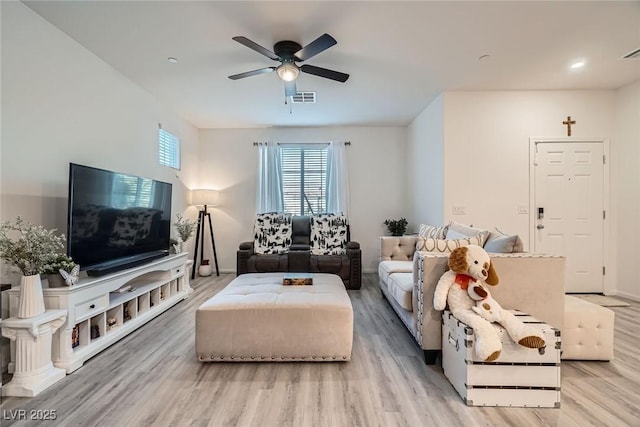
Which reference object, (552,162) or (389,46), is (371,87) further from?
(552,162)

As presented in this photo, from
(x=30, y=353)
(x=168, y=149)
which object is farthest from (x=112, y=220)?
(x=168, y=149)

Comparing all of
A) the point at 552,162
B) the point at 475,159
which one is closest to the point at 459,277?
the point at 475,159

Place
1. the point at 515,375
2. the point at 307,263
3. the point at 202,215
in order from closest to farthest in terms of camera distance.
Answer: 1. the point at 515,375
2. the point at 307,263
3. the point at 202,215

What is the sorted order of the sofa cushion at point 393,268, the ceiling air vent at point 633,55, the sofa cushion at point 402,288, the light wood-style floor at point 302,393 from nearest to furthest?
the light wood-style floor at point 302,393, the sofa cushion at point 402,288, the ceiling air vent at point 633,55, the sofa cushion at point 393,268

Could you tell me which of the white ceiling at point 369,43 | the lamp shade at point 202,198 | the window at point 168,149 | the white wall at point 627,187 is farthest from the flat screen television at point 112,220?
the white wall at point 627,187

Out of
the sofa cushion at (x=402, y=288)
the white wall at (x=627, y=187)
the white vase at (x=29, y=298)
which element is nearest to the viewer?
the white vase at (x=29, y=298)

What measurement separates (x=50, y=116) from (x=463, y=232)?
3742 mm

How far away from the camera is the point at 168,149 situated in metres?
4.38

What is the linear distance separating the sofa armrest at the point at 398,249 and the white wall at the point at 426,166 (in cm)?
55

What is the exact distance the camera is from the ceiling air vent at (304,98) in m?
3.84

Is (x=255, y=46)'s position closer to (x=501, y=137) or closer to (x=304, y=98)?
(x=304, y=98)

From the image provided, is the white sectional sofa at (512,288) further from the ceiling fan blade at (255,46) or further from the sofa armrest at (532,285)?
the ceiling fan blade at (255,46)

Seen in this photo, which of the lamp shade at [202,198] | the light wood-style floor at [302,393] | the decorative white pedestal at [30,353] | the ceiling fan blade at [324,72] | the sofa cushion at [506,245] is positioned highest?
the ceiling fan blade at [324,72]

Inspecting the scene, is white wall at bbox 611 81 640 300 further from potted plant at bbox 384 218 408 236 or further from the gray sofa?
the gray sofa
